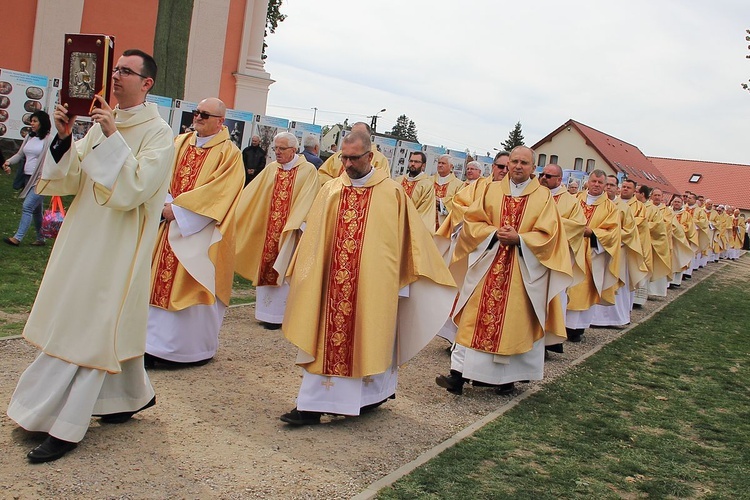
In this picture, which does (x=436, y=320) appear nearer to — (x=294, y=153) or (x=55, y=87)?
(x=294, y=153)

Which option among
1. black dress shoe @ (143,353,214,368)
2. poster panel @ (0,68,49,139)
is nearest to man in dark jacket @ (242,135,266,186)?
poster panel @ (0,68,49,139)

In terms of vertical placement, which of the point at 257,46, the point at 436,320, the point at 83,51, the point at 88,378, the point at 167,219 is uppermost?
the point at 257,46

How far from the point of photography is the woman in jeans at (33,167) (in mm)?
10729

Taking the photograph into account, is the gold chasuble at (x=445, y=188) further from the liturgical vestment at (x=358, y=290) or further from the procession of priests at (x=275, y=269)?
the liturgical vestment at (x=358, y=290)

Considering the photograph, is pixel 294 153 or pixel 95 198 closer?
pixel 95 198

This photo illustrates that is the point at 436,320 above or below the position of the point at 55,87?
below

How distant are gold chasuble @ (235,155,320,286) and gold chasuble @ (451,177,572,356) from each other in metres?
2.24

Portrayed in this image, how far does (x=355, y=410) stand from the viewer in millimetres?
5652

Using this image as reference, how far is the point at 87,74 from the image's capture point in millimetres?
4156

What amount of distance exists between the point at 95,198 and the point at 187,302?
250 centimetres

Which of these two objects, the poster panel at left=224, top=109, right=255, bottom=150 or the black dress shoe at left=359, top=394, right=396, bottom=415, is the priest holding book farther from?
the poster panel at left=224, top=109, right=255, bottom=150

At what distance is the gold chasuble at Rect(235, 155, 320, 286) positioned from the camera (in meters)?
8.76

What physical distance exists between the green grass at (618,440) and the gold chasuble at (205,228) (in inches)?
104

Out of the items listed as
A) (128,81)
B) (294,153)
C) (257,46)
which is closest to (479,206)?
(294,153)
